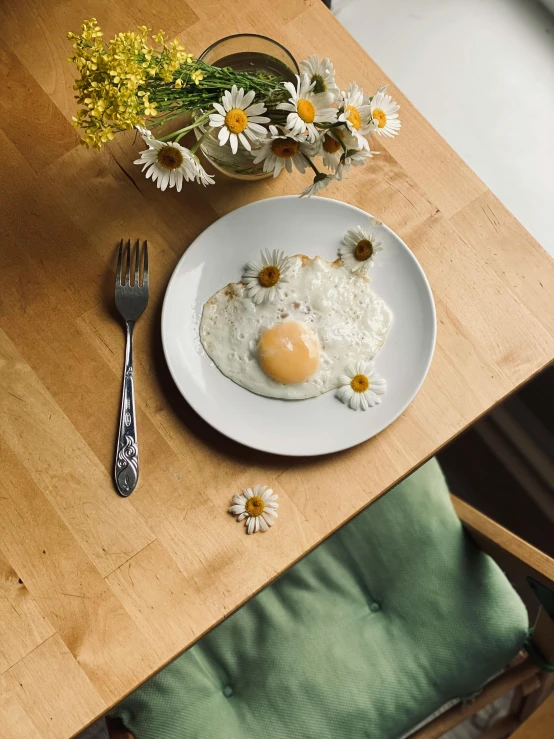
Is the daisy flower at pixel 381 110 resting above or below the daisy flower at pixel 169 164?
below

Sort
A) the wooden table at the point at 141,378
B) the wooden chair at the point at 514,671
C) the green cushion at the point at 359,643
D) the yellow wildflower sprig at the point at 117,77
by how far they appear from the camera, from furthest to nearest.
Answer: the green cushion at the point at 359,643
the wooden chair at the point at 514,671
the wooden table at the point at 141,378
the yellow wildflower sprig at the point at 117,77

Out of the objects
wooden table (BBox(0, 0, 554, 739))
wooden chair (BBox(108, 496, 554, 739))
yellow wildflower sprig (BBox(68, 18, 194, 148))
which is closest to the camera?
yellow wildflower sprig (BBox(68, 18, 194, 148))

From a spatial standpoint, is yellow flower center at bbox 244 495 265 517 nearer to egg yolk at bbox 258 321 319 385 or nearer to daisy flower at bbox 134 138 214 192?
egg yolk at bbox 258 321 319 385

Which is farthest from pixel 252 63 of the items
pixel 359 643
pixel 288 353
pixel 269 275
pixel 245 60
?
pixel 359 643

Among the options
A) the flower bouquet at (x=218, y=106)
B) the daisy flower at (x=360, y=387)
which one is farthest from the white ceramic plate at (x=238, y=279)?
the flower bouquet at (x=218, y=106)

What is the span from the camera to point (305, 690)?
1.17 m

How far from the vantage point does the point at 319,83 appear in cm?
85

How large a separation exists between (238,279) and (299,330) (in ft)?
0.40

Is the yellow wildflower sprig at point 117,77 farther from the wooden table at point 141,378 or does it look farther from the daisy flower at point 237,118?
the wooden table at point 141,378

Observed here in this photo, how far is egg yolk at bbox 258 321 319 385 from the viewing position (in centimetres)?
97

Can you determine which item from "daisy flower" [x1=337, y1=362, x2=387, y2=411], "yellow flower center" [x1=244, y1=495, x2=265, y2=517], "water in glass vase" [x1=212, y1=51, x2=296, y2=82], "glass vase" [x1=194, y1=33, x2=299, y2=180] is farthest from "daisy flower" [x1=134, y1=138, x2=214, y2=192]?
"yellow flower center" [x1=244, y1=495, x2=265, y2=517]

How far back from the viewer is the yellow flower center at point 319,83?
0.85m

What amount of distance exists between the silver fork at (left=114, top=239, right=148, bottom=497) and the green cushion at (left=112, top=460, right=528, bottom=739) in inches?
14.9

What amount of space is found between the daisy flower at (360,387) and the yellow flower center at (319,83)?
365 mm
